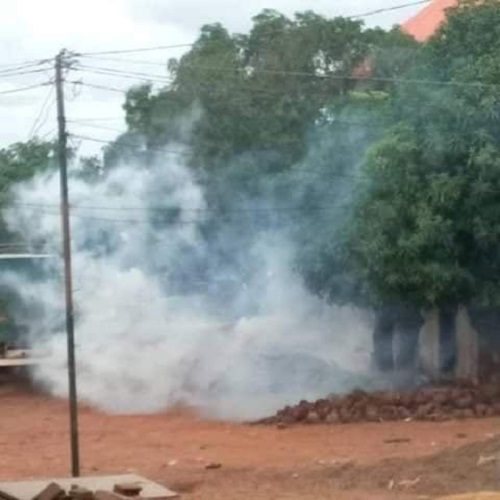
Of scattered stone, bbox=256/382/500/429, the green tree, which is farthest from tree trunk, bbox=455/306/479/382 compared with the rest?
the green tree

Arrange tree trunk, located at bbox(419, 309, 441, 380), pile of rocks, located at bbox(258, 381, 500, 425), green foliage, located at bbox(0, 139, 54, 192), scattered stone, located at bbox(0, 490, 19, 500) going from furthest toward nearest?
green foliage, located at bbox(0, 139, 54, 192), tree trunk, located at bbox(419, 309, 441, 380), pile of rocks, located at bbox(258, 381, 500, 425), scattered stone, located at bbox(0, 490, 19, 500)

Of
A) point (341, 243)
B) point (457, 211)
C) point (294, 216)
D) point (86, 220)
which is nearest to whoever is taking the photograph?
point (457, 211)

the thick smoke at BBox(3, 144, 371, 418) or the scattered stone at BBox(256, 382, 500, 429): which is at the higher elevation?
the thick smoke at BBox(3, 144, 371, 418)

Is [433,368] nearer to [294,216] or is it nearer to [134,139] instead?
[294,216]

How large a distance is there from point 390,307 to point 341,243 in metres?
1.83

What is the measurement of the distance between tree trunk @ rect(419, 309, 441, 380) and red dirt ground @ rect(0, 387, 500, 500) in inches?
110

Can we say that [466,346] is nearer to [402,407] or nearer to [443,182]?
[402,407]

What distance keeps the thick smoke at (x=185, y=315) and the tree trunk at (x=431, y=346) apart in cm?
184

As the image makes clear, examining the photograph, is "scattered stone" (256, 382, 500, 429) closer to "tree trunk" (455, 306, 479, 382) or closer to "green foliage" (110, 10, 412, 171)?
"tree trunk" (455, 306, 479, 382)

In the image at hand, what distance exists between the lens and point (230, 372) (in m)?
31.2

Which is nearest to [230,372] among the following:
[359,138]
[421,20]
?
[359,138]

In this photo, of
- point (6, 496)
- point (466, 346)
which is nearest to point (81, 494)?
point (6, 496)

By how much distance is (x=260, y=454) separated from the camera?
2344 cm

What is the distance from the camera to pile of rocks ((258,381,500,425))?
2647 cm
